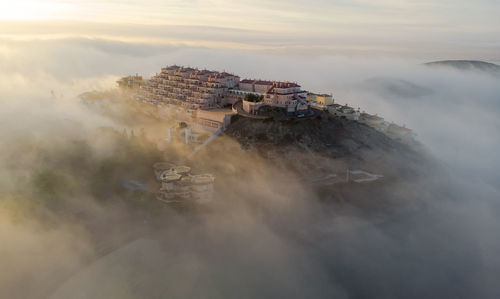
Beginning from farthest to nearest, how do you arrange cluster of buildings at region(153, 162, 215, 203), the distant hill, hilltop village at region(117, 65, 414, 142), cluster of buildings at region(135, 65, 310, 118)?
the distant hill, cluster of buildings at region(135, 65, 310, 118), hilltop village at region(117, 65, 414, 142), cluster of buildings at region(153, 162, 215, 203)

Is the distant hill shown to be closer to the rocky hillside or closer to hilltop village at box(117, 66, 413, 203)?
Result: hilltop village at box(117, 66, 413, 203)

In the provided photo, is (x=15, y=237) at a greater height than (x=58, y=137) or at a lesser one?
lesser

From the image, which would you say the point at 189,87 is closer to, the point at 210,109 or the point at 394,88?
the point at 210,109

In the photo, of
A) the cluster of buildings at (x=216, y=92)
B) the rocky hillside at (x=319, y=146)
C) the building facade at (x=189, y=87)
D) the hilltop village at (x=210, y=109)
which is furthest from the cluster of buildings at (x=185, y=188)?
the building facade at (x=189, y=87)

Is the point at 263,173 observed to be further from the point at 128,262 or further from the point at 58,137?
the point at 58,137

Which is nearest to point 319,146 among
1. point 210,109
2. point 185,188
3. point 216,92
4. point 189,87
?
point 210,109

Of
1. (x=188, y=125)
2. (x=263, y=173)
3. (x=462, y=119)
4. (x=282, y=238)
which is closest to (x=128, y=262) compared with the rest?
(x=282, y=238)

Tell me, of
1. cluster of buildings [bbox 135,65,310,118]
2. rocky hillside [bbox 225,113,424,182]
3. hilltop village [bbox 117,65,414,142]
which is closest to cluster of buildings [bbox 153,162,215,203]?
rocky hillside [bbox 225,113,424,182]

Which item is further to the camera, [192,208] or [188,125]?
[188,125]
